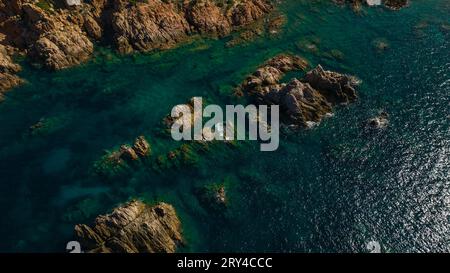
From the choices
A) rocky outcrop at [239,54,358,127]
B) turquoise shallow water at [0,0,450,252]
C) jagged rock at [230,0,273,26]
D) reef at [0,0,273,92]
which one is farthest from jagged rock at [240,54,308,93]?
reef at [0,0,273,92]

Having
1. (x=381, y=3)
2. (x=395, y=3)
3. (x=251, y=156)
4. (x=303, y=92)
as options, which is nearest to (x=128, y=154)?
(x=251, y=156)

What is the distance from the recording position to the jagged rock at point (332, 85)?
97250 millimetres

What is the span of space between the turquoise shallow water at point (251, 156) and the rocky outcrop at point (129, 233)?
2741 mm

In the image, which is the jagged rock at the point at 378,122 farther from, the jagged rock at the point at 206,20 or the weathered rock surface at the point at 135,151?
the jagged rock at the point at 206,20

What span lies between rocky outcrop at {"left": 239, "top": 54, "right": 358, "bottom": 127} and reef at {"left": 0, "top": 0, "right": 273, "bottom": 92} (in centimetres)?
2646

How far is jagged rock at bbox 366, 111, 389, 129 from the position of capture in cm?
9071

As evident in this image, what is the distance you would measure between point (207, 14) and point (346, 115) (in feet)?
165

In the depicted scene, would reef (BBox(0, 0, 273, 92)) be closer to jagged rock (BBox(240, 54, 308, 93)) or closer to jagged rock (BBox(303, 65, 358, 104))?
jagged rock (BBox(240, 54, 308, 93))

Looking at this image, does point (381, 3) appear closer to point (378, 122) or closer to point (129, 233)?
point (378, 122)

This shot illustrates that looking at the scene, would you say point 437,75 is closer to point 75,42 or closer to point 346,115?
point 346,115

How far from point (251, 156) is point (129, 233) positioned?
89.1 ft

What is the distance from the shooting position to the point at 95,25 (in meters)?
119

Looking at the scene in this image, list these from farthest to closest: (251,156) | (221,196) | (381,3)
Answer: (381,3), (251,156), (221,196)

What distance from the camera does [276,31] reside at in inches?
4820
